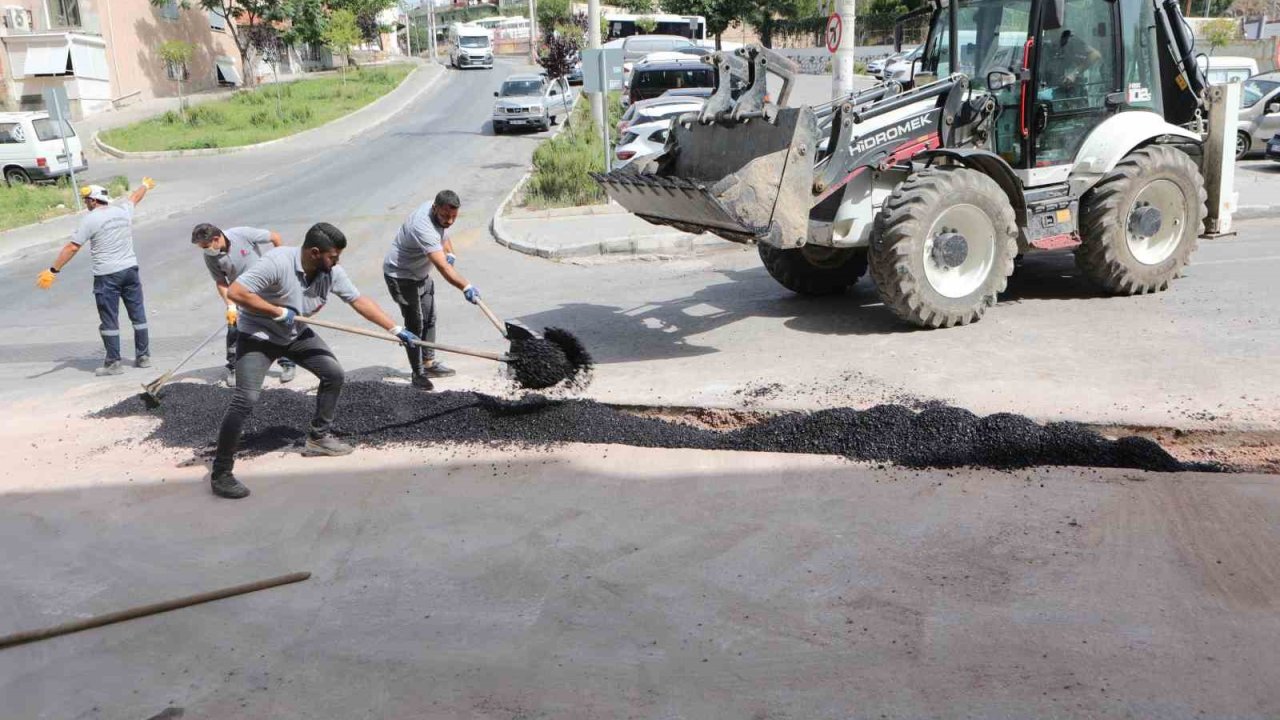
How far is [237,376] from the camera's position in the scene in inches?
241

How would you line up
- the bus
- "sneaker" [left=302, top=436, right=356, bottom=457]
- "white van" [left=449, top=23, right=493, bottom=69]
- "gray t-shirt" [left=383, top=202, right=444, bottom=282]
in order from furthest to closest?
"white van" [left=449, top=23, right=493, bottom=69] < the bus < "gray t-shirt" [left=383, top=202, right=444, bottom=282] < "sneaker" [left=302, top=436, right=356, bottom=457]

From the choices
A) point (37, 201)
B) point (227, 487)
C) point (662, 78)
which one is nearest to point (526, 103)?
point (662, 78)

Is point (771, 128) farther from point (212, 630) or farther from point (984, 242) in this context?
point (212, 630)

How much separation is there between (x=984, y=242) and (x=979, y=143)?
1.10 meters

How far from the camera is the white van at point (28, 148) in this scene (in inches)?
917

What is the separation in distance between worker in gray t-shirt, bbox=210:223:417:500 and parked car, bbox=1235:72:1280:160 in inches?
695

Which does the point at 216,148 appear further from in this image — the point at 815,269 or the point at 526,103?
the point at 815,269

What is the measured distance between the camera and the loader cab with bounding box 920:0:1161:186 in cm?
884

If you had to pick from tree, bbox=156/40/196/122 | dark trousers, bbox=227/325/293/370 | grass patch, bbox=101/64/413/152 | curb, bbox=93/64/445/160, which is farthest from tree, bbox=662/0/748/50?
dark trousers, bbox=227/325/293/370

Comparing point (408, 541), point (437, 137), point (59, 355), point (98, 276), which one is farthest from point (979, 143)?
point (437, 137)

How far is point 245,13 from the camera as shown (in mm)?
46969

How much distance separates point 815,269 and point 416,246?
4.12 meters

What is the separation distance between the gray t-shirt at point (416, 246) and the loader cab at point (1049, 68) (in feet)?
16.7

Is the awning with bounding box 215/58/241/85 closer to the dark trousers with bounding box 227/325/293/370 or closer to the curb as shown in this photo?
the curb
